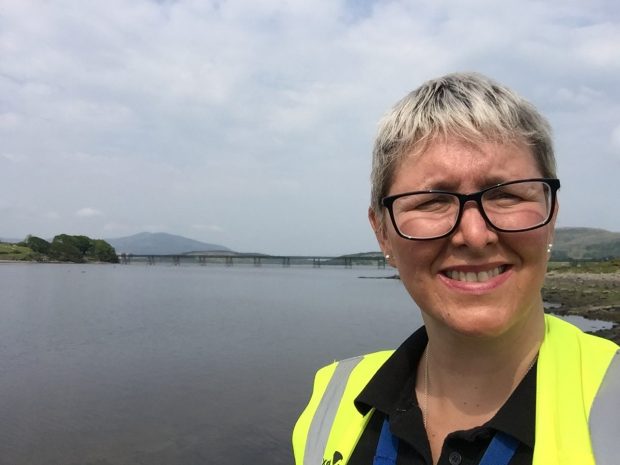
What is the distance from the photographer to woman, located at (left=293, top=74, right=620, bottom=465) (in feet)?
5.72

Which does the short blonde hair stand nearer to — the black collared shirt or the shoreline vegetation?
the black collared shirt

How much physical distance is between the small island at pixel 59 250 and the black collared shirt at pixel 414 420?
17498 cm

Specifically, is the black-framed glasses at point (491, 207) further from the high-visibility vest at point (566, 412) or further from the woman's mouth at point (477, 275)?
the high-visibility vest at point (566, 412)

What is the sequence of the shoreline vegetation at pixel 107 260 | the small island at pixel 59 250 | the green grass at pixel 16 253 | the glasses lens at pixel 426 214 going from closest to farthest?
the glasses lens at pixel 426 214 < the shoreline vegetation at pixel 107 260 < the green grass at pixel 16 253 < the small island at pixel 59 250

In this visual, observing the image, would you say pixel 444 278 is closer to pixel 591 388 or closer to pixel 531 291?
pixel 531 291

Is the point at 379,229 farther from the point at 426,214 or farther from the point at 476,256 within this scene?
the point at 476,256

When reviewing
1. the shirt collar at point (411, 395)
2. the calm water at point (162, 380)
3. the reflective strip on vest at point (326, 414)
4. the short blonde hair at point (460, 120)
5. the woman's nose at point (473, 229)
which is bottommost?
the calm water at point (162, 380)

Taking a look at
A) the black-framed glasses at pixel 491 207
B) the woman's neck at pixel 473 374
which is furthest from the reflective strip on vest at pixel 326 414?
the black-framed glasses at pixel 491 207

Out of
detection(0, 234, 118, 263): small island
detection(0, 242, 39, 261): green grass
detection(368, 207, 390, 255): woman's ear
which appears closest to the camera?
detection(368, 207, 390, 255): woman's ear

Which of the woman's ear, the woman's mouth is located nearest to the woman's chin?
the woman's mouth

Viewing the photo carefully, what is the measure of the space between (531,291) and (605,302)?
45735 mm

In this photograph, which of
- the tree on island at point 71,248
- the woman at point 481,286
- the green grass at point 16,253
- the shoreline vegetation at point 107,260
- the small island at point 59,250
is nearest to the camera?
the woman at point 481,286

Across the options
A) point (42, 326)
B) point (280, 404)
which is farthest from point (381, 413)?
point (42, 326)

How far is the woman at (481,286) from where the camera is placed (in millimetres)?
1743
